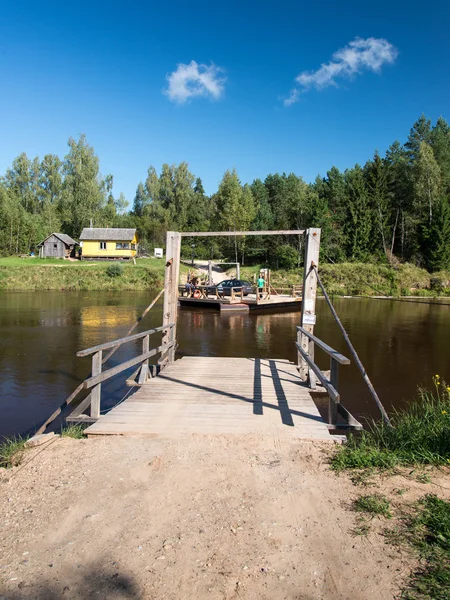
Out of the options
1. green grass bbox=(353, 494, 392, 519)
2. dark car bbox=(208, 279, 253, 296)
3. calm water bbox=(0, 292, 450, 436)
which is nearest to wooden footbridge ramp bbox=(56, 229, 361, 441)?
green grass bbox=(353, 494, 392, 519)

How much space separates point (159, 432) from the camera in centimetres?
532

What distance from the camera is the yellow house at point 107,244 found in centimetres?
4931

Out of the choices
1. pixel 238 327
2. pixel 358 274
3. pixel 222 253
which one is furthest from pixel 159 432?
pixel 222 253

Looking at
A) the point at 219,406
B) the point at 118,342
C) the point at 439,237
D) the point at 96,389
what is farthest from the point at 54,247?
the point at 219,406

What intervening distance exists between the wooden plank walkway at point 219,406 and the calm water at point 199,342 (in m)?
2.02

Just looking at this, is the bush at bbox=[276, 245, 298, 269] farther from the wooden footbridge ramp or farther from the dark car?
the wooden footbridge ramp

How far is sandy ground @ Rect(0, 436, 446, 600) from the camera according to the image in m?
2.63

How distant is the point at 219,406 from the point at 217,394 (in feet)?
2.25

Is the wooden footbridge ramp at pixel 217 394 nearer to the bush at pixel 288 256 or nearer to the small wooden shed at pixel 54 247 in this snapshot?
the bush at pixel 288 256

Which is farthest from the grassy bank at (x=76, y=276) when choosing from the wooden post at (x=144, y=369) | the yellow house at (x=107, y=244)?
the wooden post at (x=144, y=369)

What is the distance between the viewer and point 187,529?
3.22 meters

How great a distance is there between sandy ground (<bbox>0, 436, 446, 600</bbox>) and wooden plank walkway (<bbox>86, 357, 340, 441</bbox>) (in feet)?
2.11

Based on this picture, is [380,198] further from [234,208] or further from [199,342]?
[199,342]

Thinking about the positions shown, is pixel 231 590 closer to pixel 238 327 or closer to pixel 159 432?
pixel 159 432
